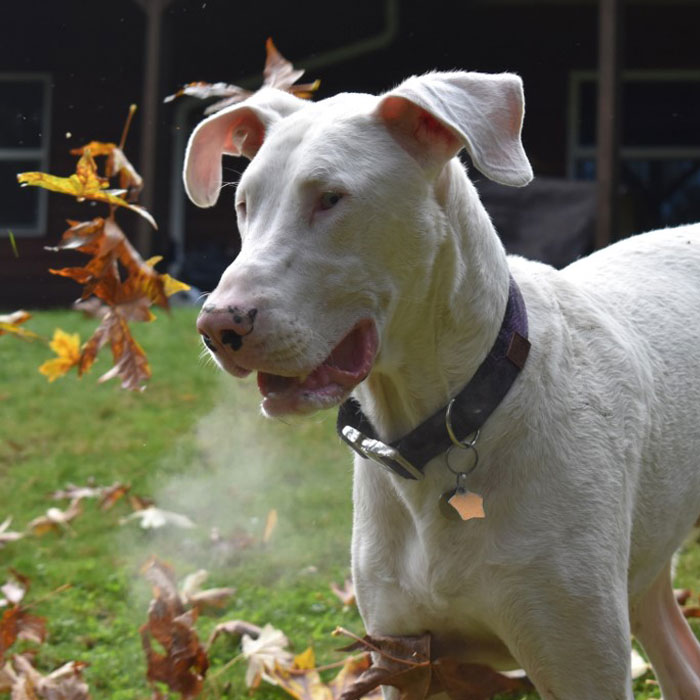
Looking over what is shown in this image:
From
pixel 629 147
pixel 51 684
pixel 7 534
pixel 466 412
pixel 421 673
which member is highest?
pixel 466 412

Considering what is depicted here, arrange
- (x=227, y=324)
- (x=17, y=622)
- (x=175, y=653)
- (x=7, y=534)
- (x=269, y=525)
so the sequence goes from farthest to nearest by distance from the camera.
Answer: (x=269, y=525), (x=7, y=534), (x=17, y=622), (x=175, y=653), (x=227, y=324)

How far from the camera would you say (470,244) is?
240cm

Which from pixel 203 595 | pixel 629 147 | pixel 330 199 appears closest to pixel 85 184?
pixel 330 199

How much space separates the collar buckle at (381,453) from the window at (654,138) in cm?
1004

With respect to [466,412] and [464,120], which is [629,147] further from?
[464,120]

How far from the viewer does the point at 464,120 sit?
7.07 ft

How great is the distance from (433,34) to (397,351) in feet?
35.2

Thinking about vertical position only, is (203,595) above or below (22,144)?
above

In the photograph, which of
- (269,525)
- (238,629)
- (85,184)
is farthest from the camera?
(269,525)

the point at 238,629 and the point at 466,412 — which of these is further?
the point at 238,629

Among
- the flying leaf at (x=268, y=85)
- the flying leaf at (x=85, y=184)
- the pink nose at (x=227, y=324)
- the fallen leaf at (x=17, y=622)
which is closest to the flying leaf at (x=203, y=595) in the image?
the fallen leaf at (x=17, y=622)

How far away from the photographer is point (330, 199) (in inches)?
84.6

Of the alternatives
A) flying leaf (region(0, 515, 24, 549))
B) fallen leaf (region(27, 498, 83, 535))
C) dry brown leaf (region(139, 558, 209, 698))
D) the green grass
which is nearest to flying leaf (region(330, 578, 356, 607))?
the green grass

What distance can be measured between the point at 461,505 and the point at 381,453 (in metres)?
0.22
